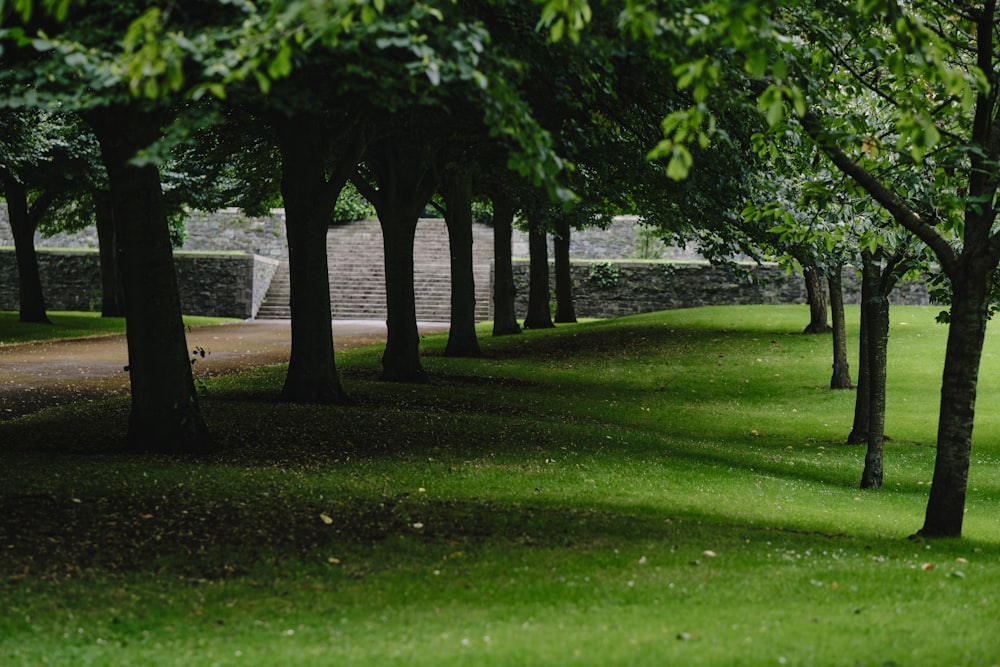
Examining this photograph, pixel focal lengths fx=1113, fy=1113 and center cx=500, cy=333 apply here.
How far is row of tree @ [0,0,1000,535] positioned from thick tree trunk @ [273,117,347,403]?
0.11ft

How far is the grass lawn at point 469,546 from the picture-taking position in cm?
600

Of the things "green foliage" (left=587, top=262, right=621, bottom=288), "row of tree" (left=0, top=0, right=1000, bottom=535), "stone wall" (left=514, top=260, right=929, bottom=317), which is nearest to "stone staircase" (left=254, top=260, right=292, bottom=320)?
"stone wall" (left=514, top=260, right=929, bottom=317)

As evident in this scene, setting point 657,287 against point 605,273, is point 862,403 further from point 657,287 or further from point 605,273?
point 605,273

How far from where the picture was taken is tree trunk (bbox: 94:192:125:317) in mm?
37312

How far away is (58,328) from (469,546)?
2748 cm

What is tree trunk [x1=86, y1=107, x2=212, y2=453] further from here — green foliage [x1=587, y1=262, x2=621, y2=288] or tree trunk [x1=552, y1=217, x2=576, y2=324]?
green foliage [x1=587, y1=262, x2=621, y2=288]

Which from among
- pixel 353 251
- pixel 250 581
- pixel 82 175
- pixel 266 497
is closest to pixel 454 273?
pixel 82 175

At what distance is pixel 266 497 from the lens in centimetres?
971

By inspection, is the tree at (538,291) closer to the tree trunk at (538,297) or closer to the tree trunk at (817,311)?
the tree trunk at (538,297)

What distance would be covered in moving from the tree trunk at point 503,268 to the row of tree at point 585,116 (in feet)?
41.9

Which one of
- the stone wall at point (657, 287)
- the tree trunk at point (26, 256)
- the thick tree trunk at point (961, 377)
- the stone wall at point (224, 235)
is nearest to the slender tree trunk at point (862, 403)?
the thick tree trunk at point (961, 377)

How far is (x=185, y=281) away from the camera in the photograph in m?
44.2

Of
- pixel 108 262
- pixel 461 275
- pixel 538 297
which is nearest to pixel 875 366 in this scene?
pixel 461 275

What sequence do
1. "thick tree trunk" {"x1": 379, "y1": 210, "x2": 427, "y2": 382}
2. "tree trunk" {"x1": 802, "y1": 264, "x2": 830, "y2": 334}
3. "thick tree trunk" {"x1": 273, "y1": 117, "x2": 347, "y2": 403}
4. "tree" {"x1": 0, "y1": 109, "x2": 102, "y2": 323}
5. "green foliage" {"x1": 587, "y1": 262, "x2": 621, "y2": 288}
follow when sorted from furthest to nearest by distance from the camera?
"green foliage" {"x1": 587, "y1": 262, "x2": 621, "y2": 288} < "tree trunk" {"x1": 802, "y1": 264, "x2": 830, "y2": 334} < "tree" {"x1": 0, "y1": 109, "x2": 102, "y2": 323} < "thick tree trunk" {"x1": 379, "y1": 210, "x2": 427, "y2": 382} < "thick tree trunk" {"x1": 273, "y1": 117, "x2": 347, "y2": 403}
